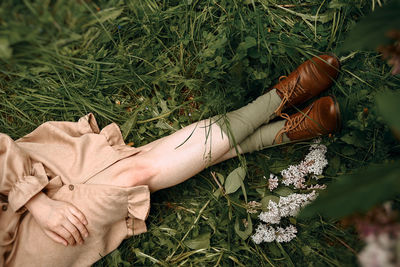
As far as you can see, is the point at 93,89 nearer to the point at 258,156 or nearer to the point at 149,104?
the point at 149,104

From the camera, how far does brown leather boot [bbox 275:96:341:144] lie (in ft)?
5.32

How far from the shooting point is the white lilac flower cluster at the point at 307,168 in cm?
174

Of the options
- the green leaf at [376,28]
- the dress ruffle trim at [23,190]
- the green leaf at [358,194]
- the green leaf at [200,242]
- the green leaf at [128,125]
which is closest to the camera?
the green leaf at [358,194]

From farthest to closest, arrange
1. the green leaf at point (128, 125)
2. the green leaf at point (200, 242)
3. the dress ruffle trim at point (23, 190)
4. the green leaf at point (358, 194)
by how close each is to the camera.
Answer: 1. the green leaf at point (128, 125)
2. the green leaf at point (200, 242)
3. the dress ruffle trim at point (23, 190)
4. the green leaf at point (358, 194)

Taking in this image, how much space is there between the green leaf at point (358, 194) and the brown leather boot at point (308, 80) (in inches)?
45.7

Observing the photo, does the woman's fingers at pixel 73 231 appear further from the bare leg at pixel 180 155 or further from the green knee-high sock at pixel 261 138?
the green knee-high sock at pixel 261 138

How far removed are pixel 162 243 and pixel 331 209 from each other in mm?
1473

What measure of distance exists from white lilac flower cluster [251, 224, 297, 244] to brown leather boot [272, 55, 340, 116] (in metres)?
0.69

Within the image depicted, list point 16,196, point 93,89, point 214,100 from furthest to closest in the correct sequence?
point 93,89 → point 214,100 → point 16,196

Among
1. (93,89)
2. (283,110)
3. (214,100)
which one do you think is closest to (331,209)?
(214,100)

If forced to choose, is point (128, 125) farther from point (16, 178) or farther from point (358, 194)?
point (358, 194)

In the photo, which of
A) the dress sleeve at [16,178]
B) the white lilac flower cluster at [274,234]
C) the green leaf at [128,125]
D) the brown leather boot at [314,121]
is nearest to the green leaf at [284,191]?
the white lilac flower cluster at [274,234]

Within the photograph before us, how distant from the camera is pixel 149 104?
205 cm

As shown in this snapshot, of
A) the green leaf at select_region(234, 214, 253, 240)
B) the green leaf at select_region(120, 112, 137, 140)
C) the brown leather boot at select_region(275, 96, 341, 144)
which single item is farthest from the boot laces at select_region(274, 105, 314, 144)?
the green leaf at select_region(120, 112, 137, 140)
